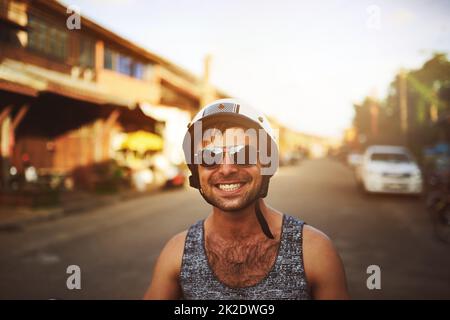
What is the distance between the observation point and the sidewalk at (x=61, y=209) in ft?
30.7

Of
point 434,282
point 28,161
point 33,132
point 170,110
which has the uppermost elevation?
point 170,110

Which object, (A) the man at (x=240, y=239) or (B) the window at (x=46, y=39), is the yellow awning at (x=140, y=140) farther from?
(A) the man at (x=240, y=239)

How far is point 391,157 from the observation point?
1572 centimetres

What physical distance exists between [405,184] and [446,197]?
660cm

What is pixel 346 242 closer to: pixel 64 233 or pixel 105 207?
pixel 64 233

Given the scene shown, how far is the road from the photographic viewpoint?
483 centimetres

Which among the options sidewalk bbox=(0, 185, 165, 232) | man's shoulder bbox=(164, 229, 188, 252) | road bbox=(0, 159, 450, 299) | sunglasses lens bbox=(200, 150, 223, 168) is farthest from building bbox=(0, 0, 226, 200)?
sunglasses lens bbox=(200, 150, 223, 168)

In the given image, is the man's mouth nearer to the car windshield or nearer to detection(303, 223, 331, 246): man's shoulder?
detection(303, 223, 331, 246): man's shoulder

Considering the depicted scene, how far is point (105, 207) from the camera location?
1248 centimetres

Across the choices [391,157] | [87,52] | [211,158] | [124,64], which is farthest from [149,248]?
[124,64]

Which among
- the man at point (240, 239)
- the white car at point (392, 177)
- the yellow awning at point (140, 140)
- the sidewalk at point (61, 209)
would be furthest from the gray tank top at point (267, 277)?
the yellow awning at point (140, 140)

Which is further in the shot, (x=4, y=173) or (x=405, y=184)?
(x=405, y=184)

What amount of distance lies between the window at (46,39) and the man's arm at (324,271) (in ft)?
48.0
